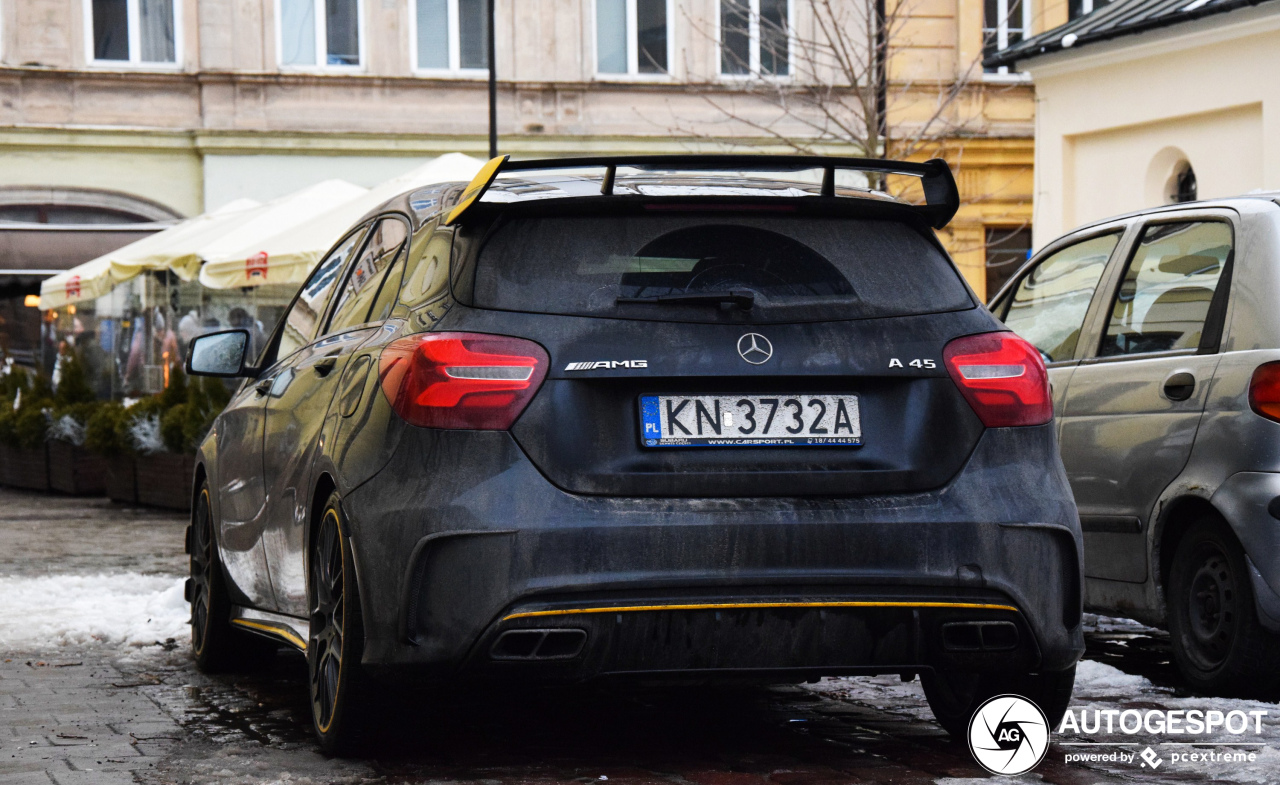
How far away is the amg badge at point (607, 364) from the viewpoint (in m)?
4.53

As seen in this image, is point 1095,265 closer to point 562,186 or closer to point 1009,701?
point 1009,701

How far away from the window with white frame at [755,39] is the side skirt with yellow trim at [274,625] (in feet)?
72.0

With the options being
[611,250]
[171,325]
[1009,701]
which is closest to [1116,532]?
[1009,701]

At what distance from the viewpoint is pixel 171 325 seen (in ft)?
71.8

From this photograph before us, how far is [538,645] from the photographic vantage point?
14.6 feet

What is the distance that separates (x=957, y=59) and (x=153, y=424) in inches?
587

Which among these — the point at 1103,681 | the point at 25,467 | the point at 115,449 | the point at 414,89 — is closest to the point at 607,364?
the point at 1103,681

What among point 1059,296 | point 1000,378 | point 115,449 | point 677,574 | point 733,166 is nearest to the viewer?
point 677,574

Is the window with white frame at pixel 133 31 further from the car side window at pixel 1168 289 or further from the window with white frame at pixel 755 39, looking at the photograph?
the car side window at pixel 1168 289

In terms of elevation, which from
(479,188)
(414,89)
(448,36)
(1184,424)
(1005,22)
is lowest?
(1184,424)

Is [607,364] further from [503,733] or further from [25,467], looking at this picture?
[25,467]

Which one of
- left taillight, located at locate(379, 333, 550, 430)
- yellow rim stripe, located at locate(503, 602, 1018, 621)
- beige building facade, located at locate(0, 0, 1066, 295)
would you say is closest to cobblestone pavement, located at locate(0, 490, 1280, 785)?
yellow rim stripe, located at locate(503, 602, 1018, 621)

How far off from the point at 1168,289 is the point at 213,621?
3.71 metres

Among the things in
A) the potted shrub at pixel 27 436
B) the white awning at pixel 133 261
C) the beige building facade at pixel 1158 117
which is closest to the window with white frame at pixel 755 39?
the white awning at pixel 133 261
